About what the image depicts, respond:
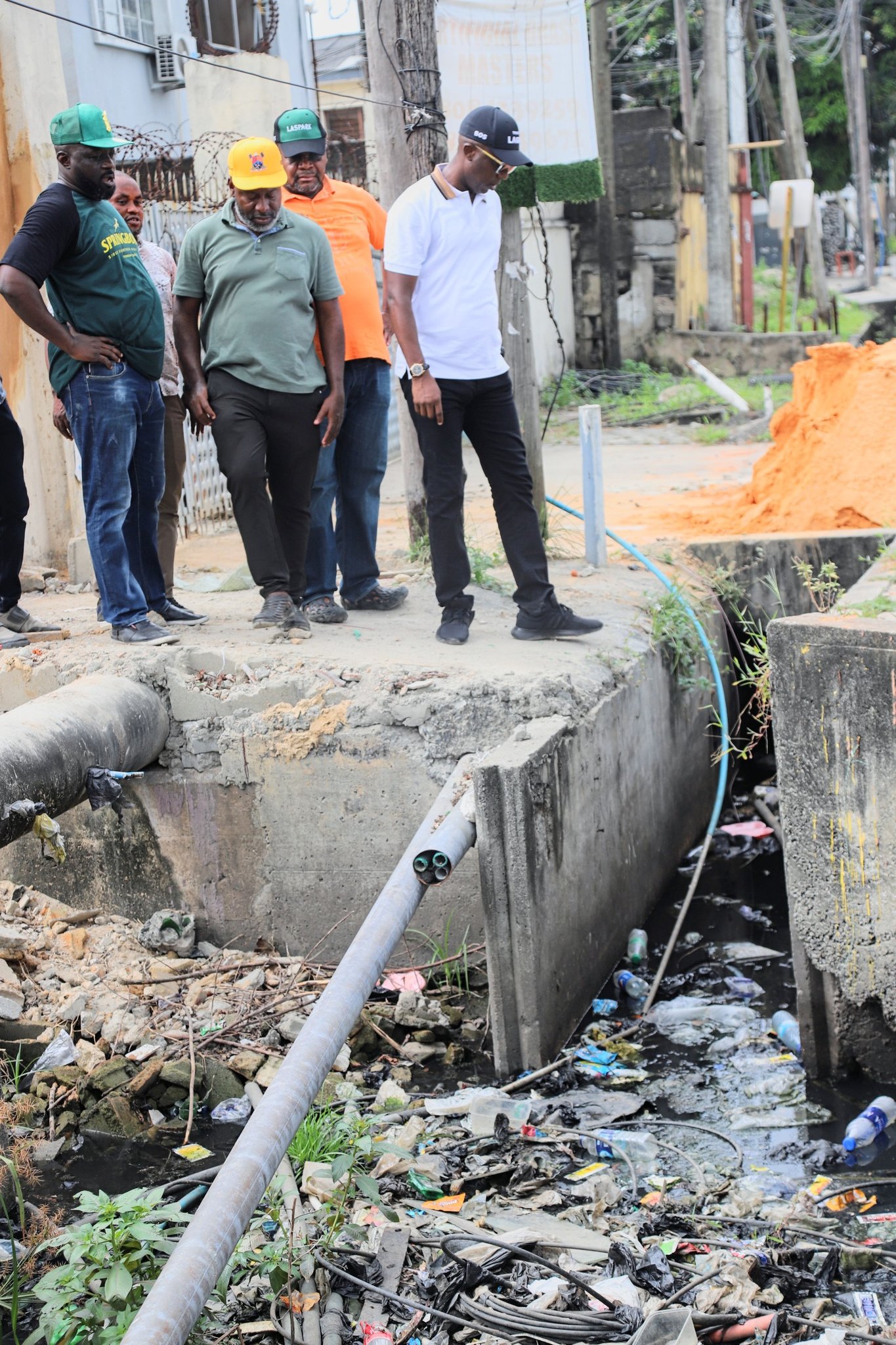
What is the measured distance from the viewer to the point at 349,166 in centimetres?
1375

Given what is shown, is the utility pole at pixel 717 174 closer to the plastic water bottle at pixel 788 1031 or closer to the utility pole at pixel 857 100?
the utility pole at pixel 857 100

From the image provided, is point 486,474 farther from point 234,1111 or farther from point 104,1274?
point 104,1274

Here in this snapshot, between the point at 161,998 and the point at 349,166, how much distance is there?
10.8 meters

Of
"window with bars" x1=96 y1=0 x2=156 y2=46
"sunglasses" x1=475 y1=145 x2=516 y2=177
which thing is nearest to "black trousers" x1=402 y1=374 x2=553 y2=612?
"sunglasses" x1=475 y1=145 x2=516 y2=177

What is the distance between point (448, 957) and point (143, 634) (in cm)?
176

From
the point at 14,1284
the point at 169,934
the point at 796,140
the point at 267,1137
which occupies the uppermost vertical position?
the point at 796,140

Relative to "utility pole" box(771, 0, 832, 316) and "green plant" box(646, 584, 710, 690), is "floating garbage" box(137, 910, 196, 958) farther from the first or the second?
"utility pole" box(771, 0, 832, 316)

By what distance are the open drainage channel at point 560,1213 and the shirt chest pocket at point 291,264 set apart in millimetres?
2397

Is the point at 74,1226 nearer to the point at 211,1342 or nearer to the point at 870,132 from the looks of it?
the point at 211,1342

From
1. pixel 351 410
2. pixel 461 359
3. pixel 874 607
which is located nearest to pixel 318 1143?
pixel 874 607

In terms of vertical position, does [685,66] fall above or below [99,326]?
above

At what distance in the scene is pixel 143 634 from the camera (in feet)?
17.8

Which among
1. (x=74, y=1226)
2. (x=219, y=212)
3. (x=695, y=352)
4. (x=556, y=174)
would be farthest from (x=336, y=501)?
(x=695, y=352)

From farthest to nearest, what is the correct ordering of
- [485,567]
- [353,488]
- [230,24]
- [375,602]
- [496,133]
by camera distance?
[230,24] < [485,567] < [375,602] < [353,488] < [496,133]
